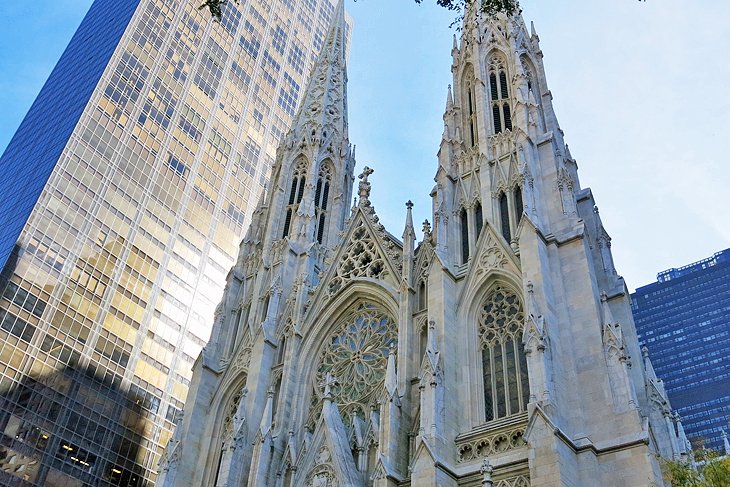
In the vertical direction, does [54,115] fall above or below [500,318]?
above

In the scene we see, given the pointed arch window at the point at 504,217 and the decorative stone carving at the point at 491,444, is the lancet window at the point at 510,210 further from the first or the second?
the decorative stone carving at the point at 491,444

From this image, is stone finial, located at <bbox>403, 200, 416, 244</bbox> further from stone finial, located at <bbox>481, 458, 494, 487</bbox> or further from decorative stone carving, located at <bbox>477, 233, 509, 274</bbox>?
stone finial, located at <bbox>481, 458, 494, 487</bbox>

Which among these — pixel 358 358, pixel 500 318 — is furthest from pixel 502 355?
pixel 358 358

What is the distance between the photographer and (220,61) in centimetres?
5816

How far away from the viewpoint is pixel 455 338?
24.4 metres

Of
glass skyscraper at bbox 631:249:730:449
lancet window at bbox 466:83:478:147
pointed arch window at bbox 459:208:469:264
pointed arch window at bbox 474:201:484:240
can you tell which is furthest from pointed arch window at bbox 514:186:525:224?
glass skyscraper at bbox 631:249:730:449

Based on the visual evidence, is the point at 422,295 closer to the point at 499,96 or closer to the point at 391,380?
the point at 391,380

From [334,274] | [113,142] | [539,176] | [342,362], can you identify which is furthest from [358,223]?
[113,142]

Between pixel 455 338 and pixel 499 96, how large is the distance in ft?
42.1

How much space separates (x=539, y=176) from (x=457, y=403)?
374 inches

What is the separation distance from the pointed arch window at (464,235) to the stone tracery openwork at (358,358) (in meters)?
4.02

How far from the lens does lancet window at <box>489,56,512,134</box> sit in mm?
31109

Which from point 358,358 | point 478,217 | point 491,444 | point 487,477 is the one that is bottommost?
point 487,477

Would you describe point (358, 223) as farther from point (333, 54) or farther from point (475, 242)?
point (333, 54)
